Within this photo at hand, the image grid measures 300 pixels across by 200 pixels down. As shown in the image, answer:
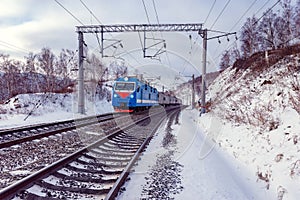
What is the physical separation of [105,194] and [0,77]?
56729 millimetres

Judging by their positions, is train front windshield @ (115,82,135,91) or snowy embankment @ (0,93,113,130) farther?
train front windshield @ (115,82,135,91)

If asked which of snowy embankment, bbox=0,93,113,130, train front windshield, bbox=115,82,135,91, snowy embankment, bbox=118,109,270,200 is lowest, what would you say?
snowy embankment, bbox=118,109,270,200

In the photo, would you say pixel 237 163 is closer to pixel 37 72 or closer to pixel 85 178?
pixel 85 178

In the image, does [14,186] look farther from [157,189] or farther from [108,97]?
[108,97]

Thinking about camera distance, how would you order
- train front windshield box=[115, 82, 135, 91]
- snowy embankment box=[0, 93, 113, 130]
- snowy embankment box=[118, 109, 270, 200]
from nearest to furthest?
1. snowy embankment box=[118, 109, 270, 200]
2. snowy embankment box=[0, 93, 113, 130]
3. train front windshield box=[115, 82, 135, 91]

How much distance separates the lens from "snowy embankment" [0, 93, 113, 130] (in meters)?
16.9

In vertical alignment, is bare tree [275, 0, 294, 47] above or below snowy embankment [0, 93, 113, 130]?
above

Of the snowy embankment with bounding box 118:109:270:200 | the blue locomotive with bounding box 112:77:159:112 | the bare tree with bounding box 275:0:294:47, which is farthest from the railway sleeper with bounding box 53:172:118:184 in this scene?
the bare tree with bounding box 275:0:294:47

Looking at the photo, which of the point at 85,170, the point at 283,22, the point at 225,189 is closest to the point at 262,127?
the point at 225,189

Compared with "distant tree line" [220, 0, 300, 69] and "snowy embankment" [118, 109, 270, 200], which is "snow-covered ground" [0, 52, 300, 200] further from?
"distant tree line" [220, 0, 300, 69]

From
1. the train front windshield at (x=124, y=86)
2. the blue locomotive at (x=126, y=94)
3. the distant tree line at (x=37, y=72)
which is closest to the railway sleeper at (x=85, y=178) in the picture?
the blue locomotive at (x=126, y=94)

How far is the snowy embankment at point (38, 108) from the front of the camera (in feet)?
55.5

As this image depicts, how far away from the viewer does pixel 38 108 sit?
20.8 meters

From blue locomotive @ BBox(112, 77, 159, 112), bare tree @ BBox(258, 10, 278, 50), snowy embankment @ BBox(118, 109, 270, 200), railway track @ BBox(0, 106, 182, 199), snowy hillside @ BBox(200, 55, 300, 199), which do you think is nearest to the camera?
railway track @ BBox(0, 106, 182, 199)
